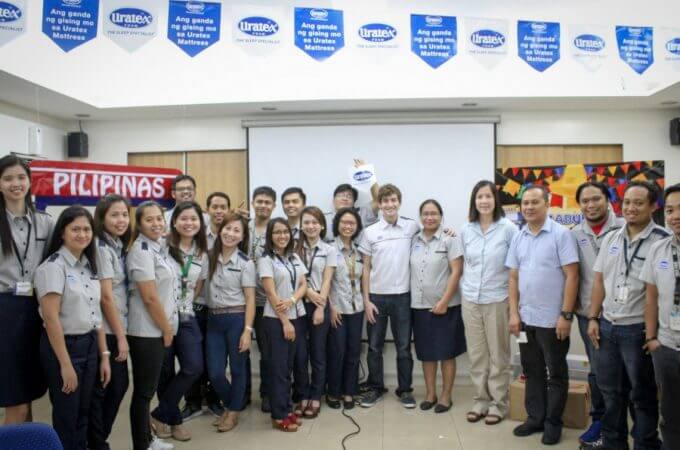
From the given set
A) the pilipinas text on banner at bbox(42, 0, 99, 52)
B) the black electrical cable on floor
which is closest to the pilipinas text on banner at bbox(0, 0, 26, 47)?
the pilipinas text on banner at bbox(42, 0, 99, 52)

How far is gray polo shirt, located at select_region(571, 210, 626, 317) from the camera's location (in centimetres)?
304

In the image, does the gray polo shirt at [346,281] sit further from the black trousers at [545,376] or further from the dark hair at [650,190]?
the dark hair at [650,190]

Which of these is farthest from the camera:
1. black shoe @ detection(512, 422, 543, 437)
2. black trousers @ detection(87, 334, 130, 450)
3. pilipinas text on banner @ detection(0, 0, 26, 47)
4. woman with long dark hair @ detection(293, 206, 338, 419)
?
pilipinas text on banner @ detection(0, 0, 26, 47)

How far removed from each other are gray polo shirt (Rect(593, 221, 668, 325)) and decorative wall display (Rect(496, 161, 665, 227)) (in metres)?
1.78

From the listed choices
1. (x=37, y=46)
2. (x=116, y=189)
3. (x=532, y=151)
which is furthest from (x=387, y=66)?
(x=37, y=46)

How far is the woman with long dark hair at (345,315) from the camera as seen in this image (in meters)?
3.80

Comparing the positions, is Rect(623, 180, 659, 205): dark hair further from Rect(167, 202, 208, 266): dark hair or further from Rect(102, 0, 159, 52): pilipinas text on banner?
Rect(102, 0, 159, 52): pilipinas text on banner

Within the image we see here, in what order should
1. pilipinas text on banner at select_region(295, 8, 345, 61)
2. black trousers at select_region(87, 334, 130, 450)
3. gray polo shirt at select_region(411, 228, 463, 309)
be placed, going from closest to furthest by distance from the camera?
1. black trousers at select_region(87, 334, 130, 450)
2. gray polo shirt at select_region(411, 228, 463, 309)
3. pilipinas text on banner at select_region(295, 8, 345, 61)

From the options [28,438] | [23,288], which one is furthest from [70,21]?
[28,438]

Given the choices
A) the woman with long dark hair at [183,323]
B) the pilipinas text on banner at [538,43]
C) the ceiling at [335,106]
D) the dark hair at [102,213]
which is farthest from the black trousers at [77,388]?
the pilipinas text on banner at [538,43]

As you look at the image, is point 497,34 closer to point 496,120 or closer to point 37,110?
point 496,120

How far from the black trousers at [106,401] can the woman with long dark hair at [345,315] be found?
1.54m

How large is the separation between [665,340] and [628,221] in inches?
24.9

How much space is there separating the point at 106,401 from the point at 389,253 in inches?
85.2
